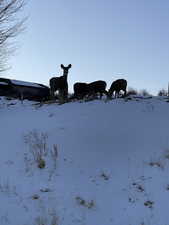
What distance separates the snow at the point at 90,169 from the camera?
601 cm

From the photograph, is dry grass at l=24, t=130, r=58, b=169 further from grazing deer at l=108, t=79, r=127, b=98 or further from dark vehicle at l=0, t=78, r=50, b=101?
dark vehicle at l=0, t=78, r=50, b=101

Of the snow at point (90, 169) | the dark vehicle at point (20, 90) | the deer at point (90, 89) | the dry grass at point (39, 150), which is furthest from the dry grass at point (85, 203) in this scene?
the dark vehicle at point (20, 90)

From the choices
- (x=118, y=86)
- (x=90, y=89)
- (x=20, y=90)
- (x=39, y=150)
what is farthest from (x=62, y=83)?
(x=20, y=90)

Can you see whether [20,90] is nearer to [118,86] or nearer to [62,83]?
[62,83]

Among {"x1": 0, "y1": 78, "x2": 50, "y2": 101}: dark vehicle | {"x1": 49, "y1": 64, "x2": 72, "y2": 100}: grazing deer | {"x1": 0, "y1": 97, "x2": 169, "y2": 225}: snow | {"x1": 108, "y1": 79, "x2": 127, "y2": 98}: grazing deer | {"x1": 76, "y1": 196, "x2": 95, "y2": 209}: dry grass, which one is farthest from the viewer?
{"x1": 0, "y1": 78, "x2": 50, "y2": 101}: dark vehicle

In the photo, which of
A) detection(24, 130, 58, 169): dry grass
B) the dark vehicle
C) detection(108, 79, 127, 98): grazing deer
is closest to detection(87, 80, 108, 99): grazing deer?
detection(108, 79, 127, 98): grazing deer

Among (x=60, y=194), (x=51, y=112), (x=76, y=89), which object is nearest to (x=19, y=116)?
(x=51, y=112)

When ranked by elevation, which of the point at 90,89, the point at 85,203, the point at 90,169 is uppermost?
the point at 90,89

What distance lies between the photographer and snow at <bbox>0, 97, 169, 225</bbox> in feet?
19.7

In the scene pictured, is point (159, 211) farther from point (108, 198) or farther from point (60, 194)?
point (60, 194)

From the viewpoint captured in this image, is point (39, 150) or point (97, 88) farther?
point (97, 88)

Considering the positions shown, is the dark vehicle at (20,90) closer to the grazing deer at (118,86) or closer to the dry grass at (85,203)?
the grazing deer at (118,86)

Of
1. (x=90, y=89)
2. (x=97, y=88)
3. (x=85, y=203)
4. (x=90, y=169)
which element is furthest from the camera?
(x=90, y=89)

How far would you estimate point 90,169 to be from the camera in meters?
7.48
